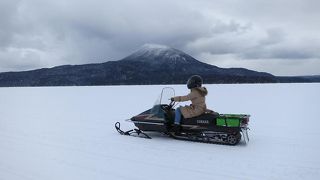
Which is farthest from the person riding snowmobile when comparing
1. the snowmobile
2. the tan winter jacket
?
the snowmobile

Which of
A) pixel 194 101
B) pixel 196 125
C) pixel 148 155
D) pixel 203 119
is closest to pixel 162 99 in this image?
pixel 194 101

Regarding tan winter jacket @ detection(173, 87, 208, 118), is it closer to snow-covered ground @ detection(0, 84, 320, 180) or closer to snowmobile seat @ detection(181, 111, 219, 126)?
snowmobile seat @ detection(181, 111, 219, 126)

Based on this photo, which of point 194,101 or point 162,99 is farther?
point 162,99

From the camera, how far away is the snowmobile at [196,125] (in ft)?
22.2

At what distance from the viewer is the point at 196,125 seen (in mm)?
7172

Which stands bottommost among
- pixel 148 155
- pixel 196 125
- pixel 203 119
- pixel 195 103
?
pixel 148 155

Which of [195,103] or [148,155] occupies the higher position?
[195,103]

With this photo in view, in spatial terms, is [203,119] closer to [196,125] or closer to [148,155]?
[196,125]

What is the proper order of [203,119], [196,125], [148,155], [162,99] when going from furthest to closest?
[162,99] → [196,125] → [203,119] → [148,155]

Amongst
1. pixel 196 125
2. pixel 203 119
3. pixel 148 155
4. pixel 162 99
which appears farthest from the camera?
pixel 162 99

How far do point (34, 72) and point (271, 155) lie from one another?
5848 inches

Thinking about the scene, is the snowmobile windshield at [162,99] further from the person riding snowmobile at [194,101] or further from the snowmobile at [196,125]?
the person riding snowmobile at [194,101]

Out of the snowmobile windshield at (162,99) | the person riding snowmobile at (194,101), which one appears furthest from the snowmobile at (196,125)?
the person riding snowmobile at (194,101)

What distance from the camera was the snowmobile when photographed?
6773mm
